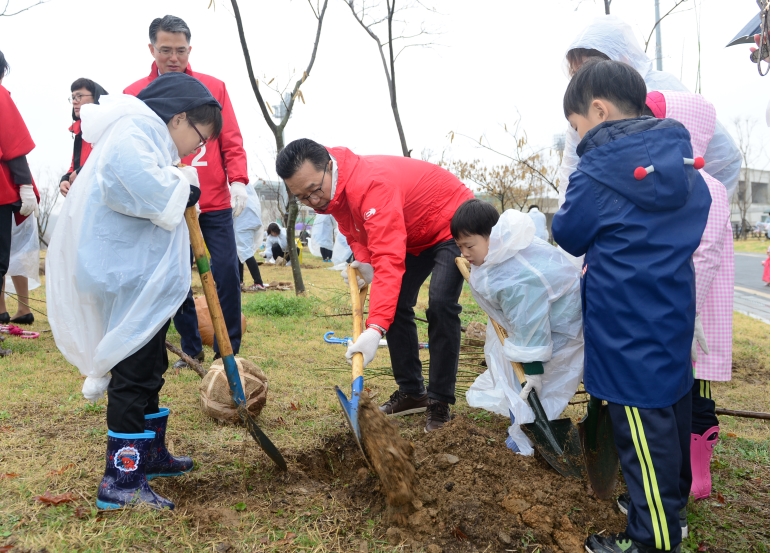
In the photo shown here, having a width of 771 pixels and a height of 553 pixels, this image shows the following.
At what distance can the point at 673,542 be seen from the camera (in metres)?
1.80

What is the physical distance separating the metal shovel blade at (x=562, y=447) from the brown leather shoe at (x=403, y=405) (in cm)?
94

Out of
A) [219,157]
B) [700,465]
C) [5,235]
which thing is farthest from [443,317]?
[5,235]

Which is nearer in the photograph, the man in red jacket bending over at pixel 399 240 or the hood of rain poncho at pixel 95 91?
the man in red jacket bending over at pixel 399 240

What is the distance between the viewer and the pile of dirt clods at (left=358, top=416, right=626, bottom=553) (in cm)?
204

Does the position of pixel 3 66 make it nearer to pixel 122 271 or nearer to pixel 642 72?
pixel 122 271

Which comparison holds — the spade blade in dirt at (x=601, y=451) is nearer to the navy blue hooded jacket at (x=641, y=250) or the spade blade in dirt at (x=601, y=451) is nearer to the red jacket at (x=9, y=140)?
the navy blue hooded jacket at (x=641, y=250)

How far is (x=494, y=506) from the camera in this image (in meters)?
2.20

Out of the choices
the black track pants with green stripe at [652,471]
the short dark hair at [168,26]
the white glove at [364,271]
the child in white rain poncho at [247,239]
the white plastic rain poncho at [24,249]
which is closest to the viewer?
the black track pants with green stripe at [652,471]

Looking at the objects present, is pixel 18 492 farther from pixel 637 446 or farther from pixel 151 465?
pixel 637 446

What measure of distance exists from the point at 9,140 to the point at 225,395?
102 inches

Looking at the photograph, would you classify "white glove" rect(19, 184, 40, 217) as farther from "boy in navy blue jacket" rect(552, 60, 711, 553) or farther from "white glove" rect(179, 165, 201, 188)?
"boy in navy blue jacket" rect(552, 60, 711, 553)

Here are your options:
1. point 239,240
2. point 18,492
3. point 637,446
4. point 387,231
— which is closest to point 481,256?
point 387,231

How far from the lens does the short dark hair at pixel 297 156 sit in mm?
2635

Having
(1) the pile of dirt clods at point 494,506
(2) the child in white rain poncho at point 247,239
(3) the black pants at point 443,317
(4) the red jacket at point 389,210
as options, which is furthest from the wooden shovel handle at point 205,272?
(2) the child in white rain poncho at point 247,239
